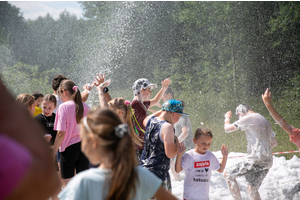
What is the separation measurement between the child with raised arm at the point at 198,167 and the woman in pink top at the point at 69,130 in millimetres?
1333

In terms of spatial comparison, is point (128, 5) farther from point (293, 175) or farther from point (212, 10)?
point (293, 175)

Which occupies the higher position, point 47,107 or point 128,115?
point 47,107

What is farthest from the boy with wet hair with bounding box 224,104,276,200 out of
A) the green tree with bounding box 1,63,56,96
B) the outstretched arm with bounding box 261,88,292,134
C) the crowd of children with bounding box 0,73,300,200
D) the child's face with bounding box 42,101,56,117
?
the green tree with bounding box 1,63,56,96

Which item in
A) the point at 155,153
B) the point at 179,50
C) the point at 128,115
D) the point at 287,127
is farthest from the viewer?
the point at 179,50

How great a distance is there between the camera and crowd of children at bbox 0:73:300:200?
1.50m

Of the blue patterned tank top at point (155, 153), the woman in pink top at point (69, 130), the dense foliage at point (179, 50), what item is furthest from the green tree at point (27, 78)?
the blue patterned tank top at point (155, 153)

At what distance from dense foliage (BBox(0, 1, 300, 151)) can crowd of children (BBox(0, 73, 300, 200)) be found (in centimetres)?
747

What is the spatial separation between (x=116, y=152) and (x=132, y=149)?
0.09 meters

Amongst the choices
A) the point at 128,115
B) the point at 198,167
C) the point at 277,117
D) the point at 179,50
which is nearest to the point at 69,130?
the point at 128,115

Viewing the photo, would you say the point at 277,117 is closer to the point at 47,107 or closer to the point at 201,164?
the point at 201,164

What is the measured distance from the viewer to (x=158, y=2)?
1425 centimetres

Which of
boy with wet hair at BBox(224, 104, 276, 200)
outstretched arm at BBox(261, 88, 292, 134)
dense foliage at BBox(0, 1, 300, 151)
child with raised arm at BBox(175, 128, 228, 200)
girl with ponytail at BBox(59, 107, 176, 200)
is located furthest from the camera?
dense foliage at BBox(0, 1, 300, 151)

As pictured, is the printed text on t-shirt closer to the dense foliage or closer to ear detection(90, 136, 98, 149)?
ear detection(90, 136, 98, 149)

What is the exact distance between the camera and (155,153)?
3.24 metres
